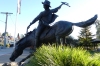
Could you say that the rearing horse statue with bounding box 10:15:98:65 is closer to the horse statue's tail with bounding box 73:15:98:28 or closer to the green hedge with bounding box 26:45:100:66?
the horse statue's tail with bounding box 73:15:98:28

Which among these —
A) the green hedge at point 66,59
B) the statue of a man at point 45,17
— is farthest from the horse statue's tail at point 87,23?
the green hedge at point 66,59

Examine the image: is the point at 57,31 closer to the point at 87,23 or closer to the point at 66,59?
the point at 87,23

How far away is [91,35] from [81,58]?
158ft

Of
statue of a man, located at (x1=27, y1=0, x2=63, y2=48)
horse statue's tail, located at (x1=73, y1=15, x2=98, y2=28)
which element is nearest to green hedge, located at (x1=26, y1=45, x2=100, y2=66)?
horse statue's tail, located at (x1=73, y1=15, x2=98, y2=28)

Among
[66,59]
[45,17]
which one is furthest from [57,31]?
[66,59]

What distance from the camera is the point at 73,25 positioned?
7.11 meters

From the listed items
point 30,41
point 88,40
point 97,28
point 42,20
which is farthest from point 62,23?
point 97,28

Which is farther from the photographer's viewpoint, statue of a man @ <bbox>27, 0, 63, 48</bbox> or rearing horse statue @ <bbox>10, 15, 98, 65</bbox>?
statue of a man @ <bbox>27, 0, 63, 48</bbox>

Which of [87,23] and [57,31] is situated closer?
[87,23]

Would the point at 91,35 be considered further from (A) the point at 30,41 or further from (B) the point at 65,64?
(B) the point at 65,64

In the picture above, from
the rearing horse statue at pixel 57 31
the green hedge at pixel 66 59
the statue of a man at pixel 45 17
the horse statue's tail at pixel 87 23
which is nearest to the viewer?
the green hedge at pixel 66 59

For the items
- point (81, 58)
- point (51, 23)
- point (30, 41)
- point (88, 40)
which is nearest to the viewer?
point (81, 58)

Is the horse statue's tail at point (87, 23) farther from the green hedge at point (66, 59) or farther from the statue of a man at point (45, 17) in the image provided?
the green hedge at point (66, 59)

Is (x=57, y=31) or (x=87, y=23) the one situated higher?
(x=87, y=23)
